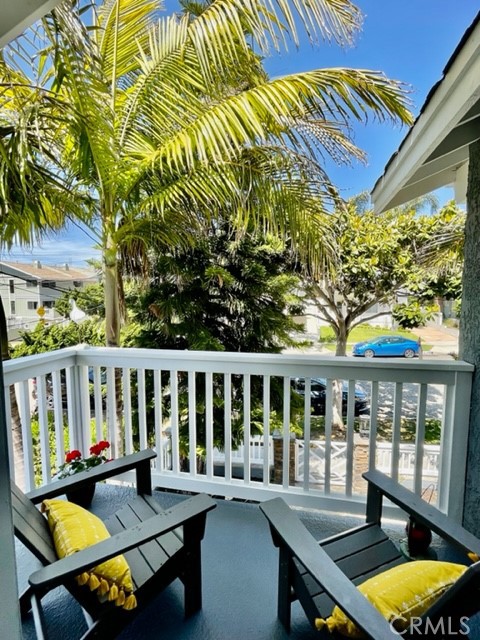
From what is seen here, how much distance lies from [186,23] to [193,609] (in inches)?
174

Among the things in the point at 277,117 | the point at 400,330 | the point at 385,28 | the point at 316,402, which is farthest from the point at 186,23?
the point at 316,402

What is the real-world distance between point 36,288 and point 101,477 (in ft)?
17.7

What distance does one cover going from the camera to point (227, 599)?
1.81 m

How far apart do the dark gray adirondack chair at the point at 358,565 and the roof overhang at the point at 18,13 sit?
1.67m

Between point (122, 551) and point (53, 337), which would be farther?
point (53, 337)

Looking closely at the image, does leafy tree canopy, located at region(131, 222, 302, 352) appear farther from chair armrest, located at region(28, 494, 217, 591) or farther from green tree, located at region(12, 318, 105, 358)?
chair armrest, located at region(28, 494, 217, 591)

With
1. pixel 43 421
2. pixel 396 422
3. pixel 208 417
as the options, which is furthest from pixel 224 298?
pixel 396 422

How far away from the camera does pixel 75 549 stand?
4.65 feet

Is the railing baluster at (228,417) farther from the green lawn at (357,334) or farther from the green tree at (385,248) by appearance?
the green lawn at (357,334)

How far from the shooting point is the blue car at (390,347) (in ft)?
29.3

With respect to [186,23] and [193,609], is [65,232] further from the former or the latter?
[193,609]

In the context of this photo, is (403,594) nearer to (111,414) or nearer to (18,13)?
(18,13)

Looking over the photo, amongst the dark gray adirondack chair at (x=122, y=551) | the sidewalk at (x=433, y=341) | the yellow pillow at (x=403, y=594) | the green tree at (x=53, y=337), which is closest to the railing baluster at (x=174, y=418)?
the dark gray adirondack chair at (x=122, y=551)

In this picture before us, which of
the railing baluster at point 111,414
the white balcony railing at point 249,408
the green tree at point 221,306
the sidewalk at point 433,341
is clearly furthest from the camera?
the sidewalk at point 433,341
